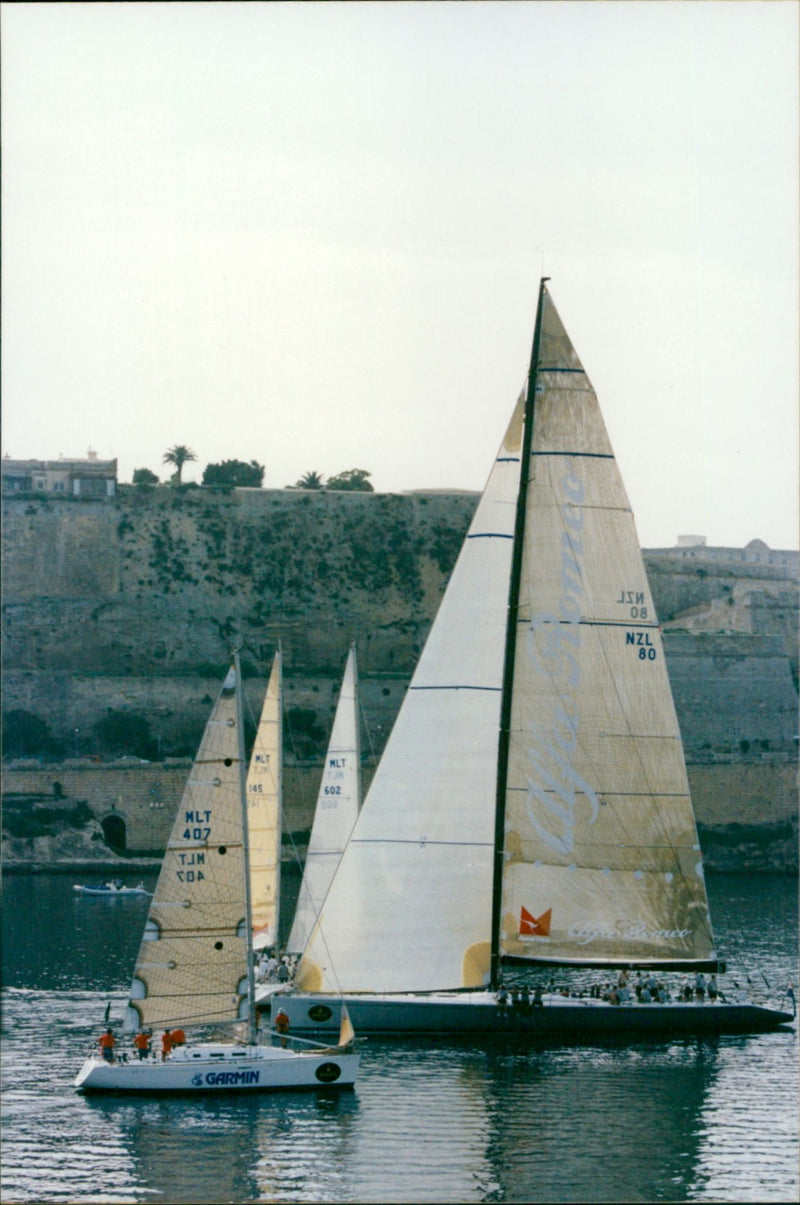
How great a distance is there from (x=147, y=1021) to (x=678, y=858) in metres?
7.40

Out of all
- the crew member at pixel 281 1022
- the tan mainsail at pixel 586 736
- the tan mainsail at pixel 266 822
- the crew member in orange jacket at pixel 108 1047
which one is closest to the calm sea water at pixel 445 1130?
the crew member in orange jacket at pixel 108 1047

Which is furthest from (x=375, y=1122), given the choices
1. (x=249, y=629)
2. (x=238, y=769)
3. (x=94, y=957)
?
(x=249, y=629)

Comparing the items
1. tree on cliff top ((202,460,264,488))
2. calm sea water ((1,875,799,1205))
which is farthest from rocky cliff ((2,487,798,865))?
calm sea water ((1,875,799,1205))

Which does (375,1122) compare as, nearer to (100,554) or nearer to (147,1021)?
(147,1021)

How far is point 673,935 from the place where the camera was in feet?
95.3

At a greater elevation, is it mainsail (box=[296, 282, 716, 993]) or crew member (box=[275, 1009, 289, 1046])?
mainsail (box=[296, 282, 716, 993])

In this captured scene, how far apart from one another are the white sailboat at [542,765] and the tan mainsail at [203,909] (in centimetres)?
230

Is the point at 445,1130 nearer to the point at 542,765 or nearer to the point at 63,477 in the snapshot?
the point at 542,765

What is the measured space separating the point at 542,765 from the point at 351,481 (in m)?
74.8

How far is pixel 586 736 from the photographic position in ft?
96.2

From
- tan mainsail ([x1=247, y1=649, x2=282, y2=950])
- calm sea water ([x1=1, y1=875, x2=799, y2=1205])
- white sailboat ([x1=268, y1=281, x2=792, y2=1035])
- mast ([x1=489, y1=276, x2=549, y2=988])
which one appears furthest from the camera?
tan mainsail ([x1=247, y1=649, x2=282, y2=950])

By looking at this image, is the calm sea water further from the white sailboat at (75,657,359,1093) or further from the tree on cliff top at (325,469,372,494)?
the tree on cliff top at (325,469,372,494)

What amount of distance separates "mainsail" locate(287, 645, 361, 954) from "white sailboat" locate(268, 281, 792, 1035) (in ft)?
17.2

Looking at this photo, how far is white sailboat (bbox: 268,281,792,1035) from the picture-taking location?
94.9 feet
